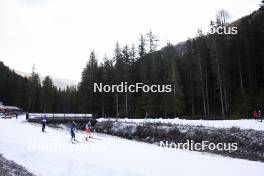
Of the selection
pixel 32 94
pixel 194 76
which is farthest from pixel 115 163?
pixel 32 94

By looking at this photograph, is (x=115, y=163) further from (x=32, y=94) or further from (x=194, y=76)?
(x=32, y=94)

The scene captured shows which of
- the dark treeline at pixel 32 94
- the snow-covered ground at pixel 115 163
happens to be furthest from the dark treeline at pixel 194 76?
the dark treeline at pixel 32 94

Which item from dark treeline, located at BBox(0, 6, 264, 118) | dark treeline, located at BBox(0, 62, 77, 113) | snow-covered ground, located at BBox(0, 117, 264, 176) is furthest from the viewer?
dark treeline, located at BBox(0, 62, 77, 113)

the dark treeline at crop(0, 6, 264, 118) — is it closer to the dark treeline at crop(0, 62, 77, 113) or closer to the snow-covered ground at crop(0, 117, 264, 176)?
the snow-covered ground at crop(0, 117, 264, 176)

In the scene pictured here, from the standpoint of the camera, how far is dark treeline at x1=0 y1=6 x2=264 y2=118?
49.1m

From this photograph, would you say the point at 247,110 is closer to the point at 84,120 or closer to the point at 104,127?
the point at 104,127

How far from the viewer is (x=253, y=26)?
5472 cm

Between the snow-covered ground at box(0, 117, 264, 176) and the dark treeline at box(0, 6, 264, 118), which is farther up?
the dark treeline at box(0, 6, 264, 118)

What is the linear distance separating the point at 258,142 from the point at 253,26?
3691 centimetres

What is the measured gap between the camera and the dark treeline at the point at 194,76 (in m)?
49.1

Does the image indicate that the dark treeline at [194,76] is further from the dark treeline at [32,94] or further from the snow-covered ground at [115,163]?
the dark treeline at [32,94]

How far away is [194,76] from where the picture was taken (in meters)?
59.6

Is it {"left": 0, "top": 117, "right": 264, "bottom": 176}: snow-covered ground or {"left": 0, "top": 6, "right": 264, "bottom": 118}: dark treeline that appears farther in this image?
{"left": 0, "top": 6, "right": 264, "bottom": 118}: dark treeline

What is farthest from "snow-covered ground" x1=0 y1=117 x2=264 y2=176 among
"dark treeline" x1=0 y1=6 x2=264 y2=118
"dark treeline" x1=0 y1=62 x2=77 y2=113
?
"dark treeline" x1=0 y1=62 x2=77 y2=113
